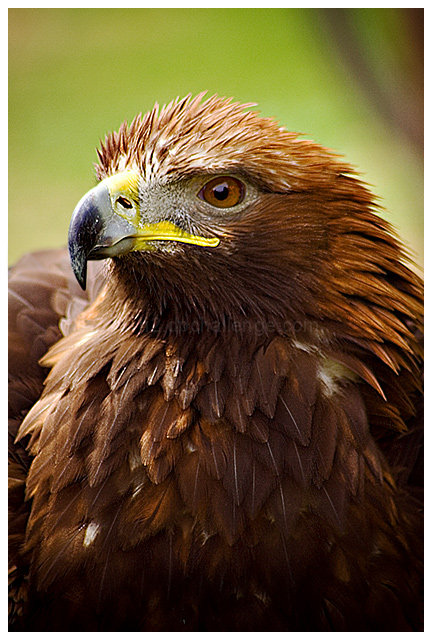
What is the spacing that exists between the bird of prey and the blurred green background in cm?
17

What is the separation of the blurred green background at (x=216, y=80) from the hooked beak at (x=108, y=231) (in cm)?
25

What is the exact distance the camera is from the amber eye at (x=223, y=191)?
3.41 ft

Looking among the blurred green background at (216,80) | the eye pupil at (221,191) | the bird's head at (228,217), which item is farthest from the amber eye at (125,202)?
the blurred green background at (216,80)

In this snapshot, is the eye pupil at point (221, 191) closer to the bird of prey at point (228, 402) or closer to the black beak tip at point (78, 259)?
the bird of prey at point (228, 402)

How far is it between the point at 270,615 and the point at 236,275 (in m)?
0.49

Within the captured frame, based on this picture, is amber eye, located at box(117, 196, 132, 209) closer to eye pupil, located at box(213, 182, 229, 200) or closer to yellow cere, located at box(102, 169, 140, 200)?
yellow cere, located at box(102, 169, 140, 200)

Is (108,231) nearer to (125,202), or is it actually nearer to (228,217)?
(125,202)

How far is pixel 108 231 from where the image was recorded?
100 centimetres

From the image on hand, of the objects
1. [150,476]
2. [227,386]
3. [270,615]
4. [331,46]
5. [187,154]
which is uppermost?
[331,46]

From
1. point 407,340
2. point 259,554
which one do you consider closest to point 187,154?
point 407,340

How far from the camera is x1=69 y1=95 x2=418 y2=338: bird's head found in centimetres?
103

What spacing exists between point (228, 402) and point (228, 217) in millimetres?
264
